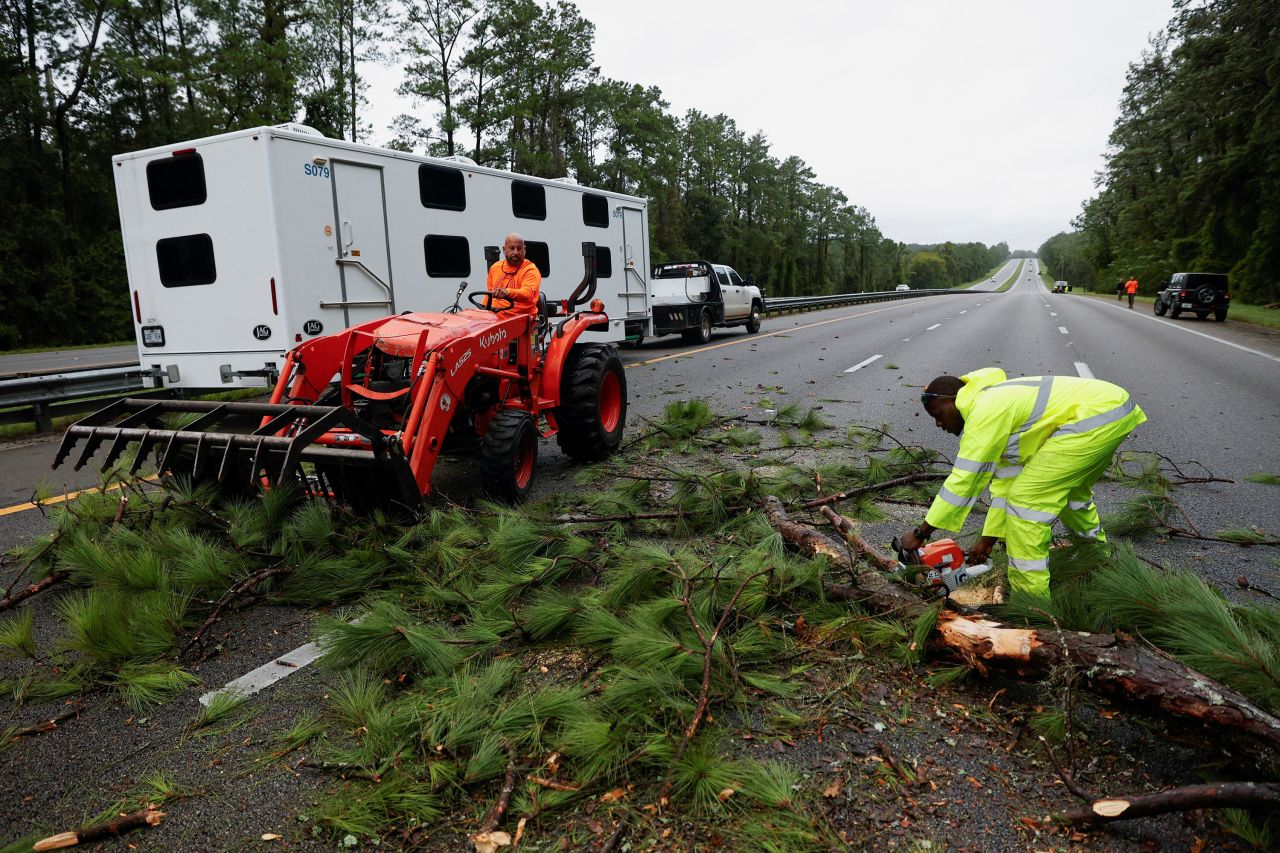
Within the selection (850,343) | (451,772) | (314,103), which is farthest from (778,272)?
(451,772)

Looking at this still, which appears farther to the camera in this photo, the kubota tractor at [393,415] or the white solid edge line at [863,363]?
the white solid edge line at [863,363]

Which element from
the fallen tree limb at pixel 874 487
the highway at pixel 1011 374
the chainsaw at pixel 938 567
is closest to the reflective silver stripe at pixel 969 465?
the chainsaw at pixel 938 567

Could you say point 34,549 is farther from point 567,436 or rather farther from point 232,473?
point 567,436

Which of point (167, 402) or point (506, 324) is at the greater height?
point (506, 324)

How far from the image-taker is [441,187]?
10.3 metres

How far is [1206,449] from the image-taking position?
7.13 meters

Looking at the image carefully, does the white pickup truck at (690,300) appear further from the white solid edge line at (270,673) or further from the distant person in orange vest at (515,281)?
the white solid edge line at (270,673)

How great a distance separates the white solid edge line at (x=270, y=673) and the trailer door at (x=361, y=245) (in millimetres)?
6121

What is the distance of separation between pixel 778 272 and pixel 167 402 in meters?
70.1

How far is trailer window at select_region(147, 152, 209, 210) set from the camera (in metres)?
8.50

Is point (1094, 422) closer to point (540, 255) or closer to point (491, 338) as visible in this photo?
point (491, 338)

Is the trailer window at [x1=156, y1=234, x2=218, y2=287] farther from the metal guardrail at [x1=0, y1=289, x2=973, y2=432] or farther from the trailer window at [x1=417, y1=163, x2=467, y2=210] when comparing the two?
the trailer window at [x1=417, y1=163, x2=467, y2=210]

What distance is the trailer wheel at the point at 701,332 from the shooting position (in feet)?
63.5

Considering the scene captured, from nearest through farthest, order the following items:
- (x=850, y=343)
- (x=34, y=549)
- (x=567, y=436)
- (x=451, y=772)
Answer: (x=451, y=772)
(x=34, y=549)
(x=567, y=436)
(x=850, y=343)
